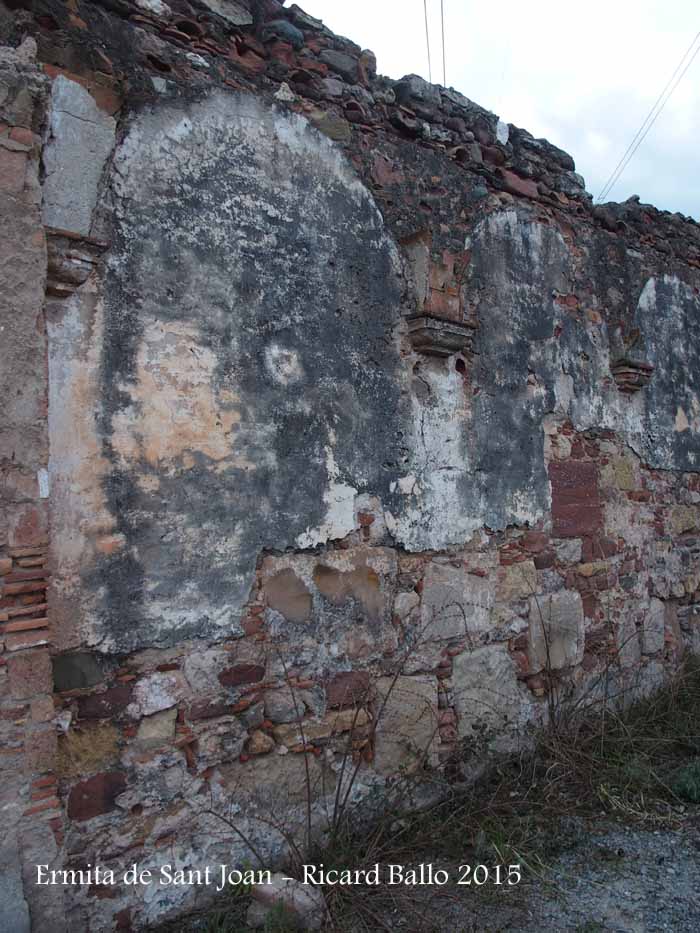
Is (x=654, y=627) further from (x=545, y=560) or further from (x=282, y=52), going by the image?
(x=282, y=52)

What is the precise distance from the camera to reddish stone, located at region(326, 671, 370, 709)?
3.17 m

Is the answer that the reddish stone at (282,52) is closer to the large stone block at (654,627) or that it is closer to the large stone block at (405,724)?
the large stone block at (405,724)

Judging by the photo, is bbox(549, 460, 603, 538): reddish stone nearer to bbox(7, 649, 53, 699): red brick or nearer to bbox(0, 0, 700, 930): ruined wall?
bbox(0, 0, 700, 930): ruined wall

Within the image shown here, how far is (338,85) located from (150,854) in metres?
3.33

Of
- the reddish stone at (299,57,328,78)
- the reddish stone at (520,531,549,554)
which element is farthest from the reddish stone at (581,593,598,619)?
Result: the reddish stone at (299,57,328,78)

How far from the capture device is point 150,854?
2607 millimetres

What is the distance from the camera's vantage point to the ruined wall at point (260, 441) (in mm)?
2467

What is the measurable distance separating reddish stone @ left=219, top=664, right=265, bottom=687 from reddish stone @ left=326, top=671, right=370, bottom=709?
0.37m

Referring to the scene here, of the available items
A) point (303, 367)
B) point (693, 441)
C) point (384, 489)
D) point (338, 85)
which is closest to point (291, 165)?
point (338, 85)

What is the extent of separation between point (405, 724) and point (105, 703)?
146 cm

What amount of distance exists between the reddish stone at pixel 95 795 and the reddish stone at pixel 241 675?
49 centimetres

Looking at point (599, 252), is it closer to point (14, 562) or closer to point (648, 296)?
point (648, 296)

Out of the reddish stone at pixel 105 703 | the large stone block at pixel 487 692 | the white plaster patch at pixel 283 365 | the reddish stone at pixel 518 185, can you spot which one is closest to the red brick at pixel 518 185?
the reddish stone at pixel 518 185

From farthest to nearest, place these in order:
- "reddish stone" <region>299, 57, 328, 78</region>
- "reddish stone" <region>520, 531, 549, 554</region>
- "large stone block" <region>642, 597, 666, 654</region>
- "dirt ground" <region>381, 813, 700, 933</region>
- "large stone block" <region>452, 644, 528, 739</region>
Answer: "large stone block" <region>642, 597, 666, 654</region> → "reddish stone" <region>520, 531, 549, 554</region> → "large stone block" <region>452, 644, 528, 739</region> → "reddish stone" <region>299, 57, 328, 78</region> → "dirt ground" <region>381, 813, 700, 933</region>
